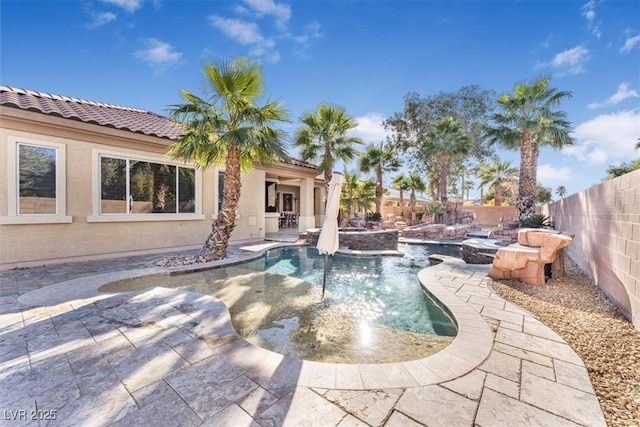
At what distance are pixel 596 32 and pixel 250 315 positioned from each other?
16.8m

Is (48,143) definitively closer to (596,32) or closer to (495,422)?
(495,422)

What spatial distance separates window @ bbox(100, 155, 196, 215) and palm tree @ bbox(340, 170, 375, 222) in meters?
11.5

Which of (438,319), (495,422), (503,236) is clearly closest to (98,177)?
(438,319)

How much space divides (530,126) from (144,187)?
61.0 feet

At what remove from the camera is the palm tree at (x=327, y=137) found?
44.5ft

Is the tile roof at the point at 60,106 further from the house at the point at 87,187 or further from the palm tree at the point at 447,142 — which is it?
the palm tree at the point at 447,142

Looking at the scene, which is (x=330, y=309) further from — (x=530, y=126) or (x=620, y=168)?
(x=620, y=168)

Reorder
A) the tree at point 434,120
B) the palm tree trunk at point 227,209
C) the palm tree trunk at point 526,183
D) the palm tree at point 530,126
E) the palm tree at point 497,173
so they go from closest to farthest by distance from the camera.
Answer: the palm tree trunk at point 227,209, the palm tree at point 530,126, the palm tree trunk at point 526,183, the tree at point 434,120, the palm tree at point 497,173

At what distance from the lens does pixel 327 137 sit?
13797 mm

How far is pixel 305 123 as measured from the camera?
544 inches

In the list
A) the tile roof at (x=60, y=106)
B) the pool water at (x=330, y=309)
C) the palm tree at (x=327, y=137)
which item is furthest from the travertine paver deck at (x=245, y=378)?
the palm tree at (x=327, y=137)

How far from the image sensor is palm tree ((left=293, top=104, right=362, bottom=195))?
13.6 metres

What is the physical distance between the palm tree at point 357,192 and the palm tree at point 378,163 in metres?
1.01

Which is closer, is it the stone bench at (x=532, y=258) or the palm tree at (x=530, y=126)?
the stone bench at (x=532, y=258)
